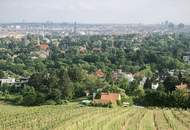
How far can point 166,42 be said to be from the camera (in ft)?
373

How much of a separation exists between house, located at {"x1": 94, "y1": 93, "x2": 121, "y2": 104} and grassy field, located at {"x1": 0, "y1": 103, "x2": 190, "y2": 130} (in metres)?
4.36

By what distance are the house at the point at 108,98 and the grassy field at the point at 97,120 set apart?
436 centimetres

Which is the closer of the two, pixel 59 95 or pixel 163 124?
pixel 163 124

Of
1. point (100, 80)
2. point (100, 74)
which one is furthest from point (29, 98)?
point (100, 74)

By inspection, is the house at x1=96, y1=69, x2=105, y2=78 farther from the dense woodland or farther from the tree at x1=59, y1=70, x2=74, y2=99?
the tree at x1=59, y1=70, x2=74, y2=99

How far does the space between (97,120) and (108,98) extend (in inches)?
434

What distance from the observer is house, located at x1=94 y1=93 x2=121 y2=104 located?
38881 millimetres

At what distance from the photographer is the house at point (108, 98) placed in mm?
38881

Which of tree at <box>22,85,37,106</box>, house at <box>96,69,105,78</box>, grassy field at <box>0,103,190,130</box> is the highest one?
grassy field at <box>0,103,190,130</box>

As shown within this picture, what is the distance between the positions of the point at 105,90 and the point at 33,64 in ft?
101

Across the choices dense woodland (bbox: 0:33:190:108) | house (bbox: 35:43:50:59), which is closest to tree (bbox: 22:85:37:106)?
dense woodland (bbox: 0:33:190:108)

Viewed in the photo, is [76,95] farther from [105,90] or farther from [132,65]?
[132,65]

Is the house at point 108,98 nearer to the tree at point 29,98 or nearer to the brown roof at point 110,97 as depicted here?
the brown roof at point 110,97

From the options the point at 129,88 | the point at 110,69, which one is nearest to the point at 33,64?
the point at 110,69
